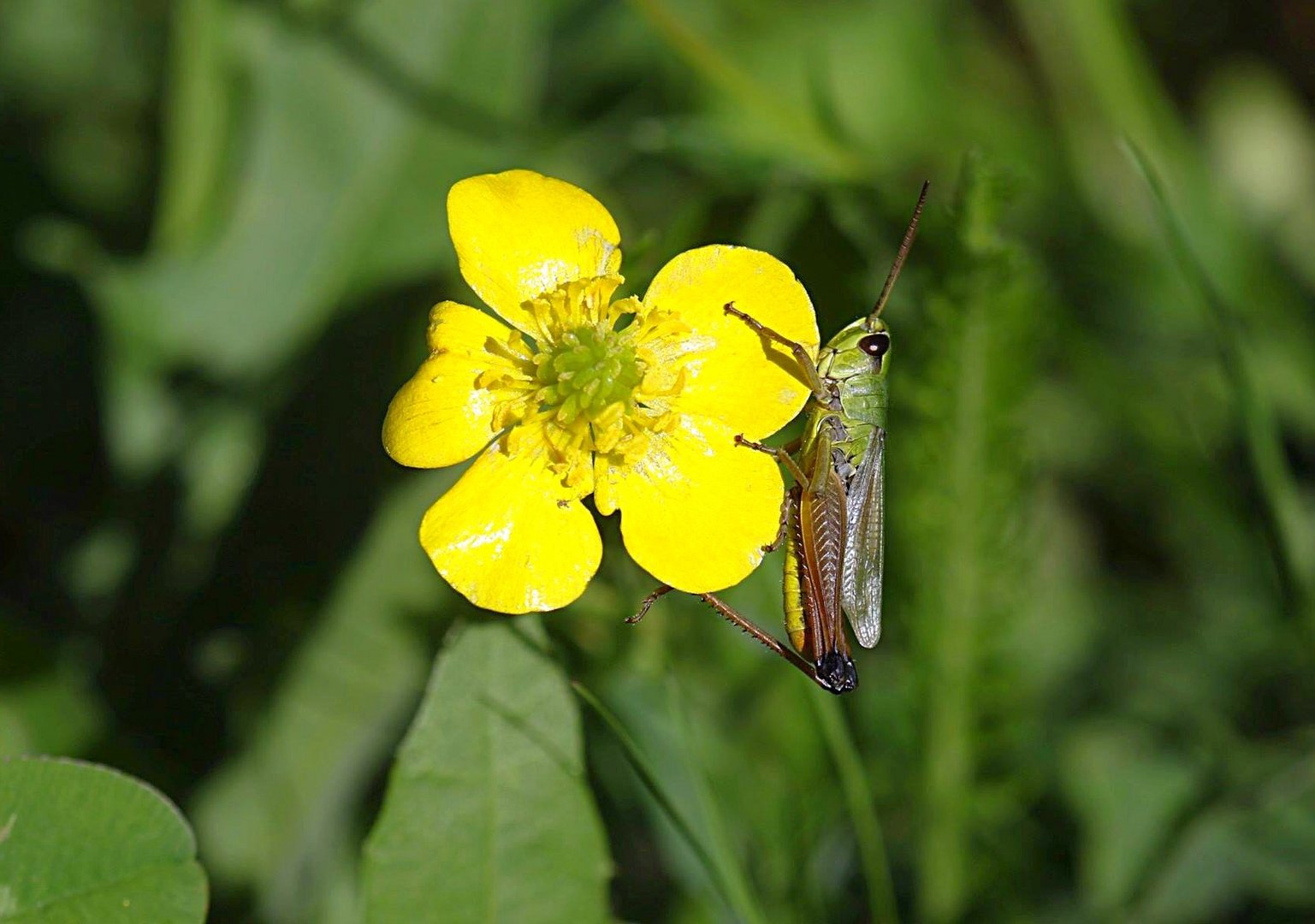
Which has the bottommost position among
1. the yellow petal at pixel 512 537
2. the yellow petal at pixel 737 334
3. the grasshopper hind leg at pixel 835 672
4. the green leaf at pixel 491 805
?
the green leaf at pixel 491 805

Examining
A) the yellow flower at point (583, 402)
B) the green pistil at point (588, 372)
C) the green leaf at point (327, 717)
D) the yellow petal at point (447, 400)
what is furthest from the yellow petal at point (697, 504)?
the green leaf at point (327, 717)

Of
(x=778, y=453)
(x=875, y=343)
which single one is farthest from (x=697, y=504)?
(x=875, y=343)

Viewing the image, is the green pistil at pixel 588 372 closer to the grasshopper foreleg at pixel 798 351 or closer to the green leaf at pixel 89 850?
the grasshopper foreleg at pixel 798 351

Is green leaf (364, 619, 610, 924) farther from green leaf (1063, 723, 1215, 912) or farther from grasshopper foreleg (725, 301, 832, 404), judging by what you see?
green leaf (1063, 723, 1215, 912)

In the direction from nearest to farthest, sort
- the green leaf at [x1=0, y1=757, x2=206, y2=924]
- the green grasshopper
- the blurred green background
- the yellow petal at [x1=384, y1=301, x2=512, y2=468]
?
the green leaf at [x1=0, y1=757, x2=206, y2=924], the yellow petal at [x1=384, y1=301, x2=512, y2=468], the green grasshopper, the blurred green background

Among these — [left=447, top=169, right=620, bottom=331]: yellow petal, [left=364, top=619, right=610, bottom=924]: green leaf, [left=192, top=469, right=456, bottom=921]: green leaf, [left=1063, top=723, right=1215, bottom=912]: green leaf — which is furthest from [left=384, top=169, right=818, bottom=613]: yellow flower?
[left=1063, top=723, right=1215, bottom=912]: green leaf

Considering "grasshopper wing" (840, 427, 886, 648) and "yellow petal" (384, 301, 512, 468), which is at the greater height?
"yellow petal" (384, 301, 512, 468)
